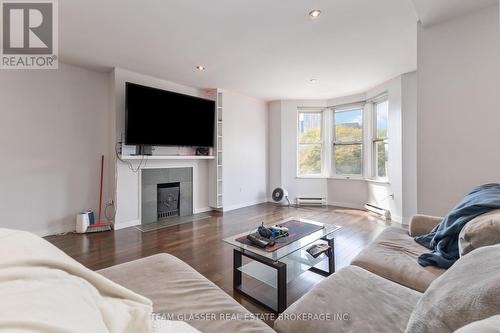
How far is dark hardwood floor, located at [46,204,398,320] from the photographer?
6.82ft

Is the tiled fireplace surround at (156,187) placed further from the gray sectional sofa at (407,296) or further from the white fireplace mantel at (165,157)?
the gray sectional sofa at (407,296)

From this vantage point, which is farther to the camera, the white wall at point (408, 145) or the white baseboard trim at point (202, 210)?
the white baseboard trim at point (202, 210)

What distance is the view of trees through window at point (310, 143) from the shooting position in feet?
17.7

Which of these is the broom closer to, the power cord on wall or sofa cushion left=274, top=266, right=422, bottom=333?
the power cord on wall

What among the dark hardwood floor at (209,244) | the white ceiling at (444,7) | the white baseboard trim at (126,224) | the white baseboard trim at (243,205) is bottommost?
the dark hardwood floor at (209,244)

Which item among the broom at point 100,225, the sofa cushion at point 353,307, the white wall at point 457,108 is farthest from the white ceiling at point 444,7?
the broom at point 100,225

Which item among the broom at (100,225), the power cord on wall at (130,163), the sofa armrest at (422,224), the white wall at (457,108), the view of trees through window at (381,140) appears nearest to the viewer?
the sofa armrest at (422,224)

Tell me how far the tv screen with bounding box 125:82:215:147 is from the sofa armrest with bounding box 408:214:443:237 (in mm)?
3370

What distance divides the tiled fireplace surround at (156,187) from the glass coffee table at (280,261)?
238 cm

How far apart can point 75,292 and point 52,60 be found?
12.2ft

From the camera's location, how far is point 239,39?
2609 mm

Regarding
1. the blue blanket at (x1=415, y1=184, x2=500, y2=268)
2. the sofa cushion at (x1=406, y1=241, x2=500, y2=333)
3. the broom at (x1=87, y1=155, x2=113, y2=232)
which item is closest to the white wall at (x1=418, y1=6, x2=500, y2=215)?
the blue blanket at (x1=415, y1=184, x2=500, y2=268)

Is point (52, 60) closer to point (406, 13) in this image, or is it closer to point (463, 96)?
point (406, 13)

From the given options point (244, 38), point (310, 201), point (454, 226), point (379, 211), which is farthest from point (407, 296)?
point (310, 201)
